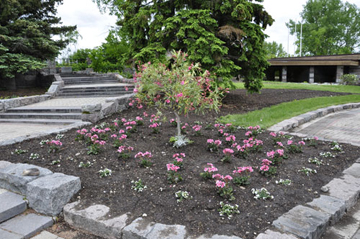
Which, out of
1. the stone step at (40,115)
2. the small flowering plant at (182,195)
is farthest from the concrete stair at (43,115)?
the small flowering plant at (182,195)

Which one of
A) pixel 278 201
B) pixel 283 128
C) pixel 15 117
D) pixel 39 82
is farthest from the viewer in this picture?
pixel 39 82

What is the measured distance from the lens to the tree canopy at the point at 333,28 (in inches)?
1661

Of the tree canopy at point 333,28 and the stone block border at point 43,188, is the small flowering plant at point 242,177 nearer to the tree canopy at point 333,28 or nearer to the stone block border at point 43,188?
the stone block border at point 43,188

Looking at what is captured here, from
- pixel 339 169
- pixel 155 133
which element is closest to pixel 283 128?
pixel 339 169

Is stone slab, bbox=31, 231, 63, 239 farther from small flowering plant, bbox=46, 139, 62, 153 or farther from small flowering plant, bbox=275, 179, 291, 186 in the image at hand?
small flowering plant, bbox=275, 179, 291, 186

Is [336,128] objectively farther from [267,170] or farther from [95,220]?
[95,220]

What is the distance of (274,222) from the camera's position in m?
2.47

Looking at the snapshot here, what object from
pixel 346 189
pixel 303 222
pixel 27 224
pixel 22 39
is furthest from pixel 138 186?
pixel 22 39

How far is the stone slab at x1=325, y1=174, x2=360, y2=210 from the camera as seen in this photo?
118 inches

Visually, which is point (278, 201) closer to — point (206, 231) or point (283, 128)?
point (206, 231)

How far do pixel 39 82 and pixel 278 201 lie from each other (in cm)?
1744

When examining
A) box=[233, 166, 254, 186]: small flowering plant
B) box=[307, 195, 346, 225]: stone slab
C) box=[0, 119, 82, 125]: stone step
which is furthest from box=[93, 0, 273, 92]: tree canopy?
box=[307, 195, 346, 225]: stone slab

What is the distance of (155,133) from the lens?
18.3ft

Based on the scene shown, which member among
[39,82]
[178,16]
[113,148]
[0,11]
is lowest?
[113,148]
